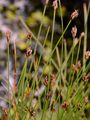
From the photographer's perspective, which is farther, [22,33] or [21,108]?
[22,33]

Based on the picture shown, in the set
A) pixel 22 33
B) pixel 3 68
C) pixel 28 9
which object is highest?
pixel 28 9

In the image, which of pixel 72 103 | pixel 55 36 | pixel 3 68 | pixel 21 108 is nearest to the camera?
pixel 21 108

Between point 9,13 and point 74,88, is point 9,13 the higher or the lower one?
the higher one

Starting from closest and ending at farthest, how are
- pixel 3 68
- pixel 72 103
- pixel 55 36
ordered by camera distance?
1. pixel 72 103
2. pixel 3 68
3. pixel 55 36

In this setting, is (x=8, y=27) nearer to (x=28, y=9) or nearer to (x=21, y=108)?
(x=28, y=9)

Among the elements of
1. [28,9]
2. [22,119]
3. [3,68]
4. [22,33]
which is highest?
[28,9]

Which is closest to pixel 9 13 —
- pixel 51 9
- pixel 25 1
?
pixel 25 1

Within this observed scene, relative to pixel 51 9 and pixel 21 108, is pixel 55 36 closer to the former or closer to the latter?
pixel 51 9

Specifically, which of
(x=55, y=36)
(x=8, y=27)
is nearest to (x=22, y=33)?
(x=8, y=27)

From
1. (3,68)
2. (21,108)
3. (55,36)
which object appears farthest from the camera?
(55,36)
